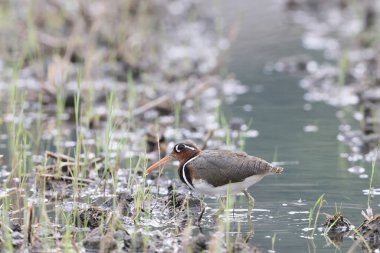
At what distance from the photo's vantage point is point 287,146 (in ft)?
34.4

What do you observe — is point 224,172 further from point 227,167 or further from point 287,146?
point 287,146

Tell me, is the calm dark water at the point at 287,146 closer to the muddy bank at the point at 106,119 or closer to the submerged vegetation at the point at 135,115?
the submerged vegetation at the point at 135,115

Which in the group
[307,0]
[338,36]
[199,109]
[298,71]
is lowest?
[199,109]

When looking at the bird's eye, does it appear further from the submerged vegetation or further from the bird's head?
the submerged vegetation

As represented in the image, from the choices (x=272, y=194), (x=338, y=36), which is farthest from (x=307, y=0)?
(x=272, y=194)

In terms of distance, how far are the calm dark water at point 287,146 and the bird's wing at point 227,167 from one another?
0.37m

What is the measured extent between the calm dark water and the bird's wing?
368 mm

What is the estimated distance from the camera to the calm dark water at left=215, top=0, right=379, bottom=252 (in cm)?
749

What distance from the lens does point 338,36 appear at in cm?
A: 1733

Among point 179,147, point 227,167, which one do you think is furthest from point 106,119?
point 227,167

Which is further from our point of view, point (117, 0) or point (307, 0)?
point (307, 0)

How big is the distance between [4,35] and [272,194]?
Result: 8.00 meters

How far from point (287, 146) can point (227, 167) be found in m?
2.77

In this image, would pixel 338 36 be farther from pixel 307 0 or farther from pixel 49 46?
pixel 49 46
